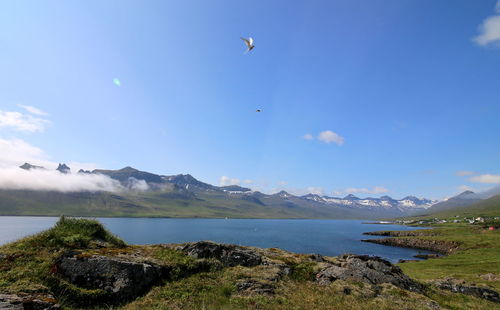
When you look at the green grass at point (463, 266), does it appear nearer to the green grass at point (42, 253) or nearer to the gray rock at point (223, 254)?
the gray rock at point (223, 254)

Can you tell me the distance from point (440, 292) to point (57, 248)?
29.4 metres

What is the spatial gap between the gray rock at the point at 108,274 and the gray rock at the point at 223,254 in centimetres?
434

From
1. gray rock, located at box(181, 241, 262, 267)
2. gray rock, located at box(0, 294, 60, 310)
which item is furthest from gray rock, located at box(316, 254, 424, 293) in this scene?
gray rock, located at box(0, 294, 60, 310)

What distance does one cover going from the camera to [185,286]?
14.9 meters

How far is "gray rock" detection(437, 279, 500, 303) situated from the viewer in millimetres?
21656

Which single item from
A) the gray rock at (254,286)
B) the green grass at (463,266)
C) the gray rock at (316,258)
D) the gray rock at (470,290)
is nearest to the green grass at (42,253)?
the gray rock at (254,286)

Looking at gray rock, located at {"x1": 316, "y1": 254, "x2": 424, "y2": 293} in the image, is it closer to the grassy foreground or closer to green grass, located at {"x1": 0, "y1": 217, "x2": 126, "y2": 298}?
the grassy foreground

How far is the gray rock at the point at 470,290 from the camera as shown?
21.7 m

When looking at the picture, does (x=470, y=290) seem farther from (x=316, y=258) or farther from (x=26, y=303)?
(x=26, y=303)

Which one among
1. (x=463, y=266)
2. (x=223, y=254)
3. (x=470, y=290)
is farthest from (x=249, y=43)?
(x=463, y=266)

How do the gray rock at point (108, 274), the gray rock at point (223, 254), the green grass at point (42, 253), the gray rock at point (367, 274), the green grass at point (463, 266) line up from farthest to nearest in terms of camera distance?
the green grass at point (463, 266)
the gray rock at point (367, 274)
the gray rock at point (223, 254)
the gray rock at point (108, 274)
the green grass at point (42, 253)

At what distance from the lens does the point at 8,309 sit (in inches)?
361

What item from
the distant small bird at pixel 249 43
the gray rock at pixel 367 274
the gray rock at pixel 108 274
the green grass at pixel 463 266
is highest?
the distant small bird at pixel 249 43

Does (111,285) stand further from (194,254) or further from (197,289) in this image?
(194,254)
